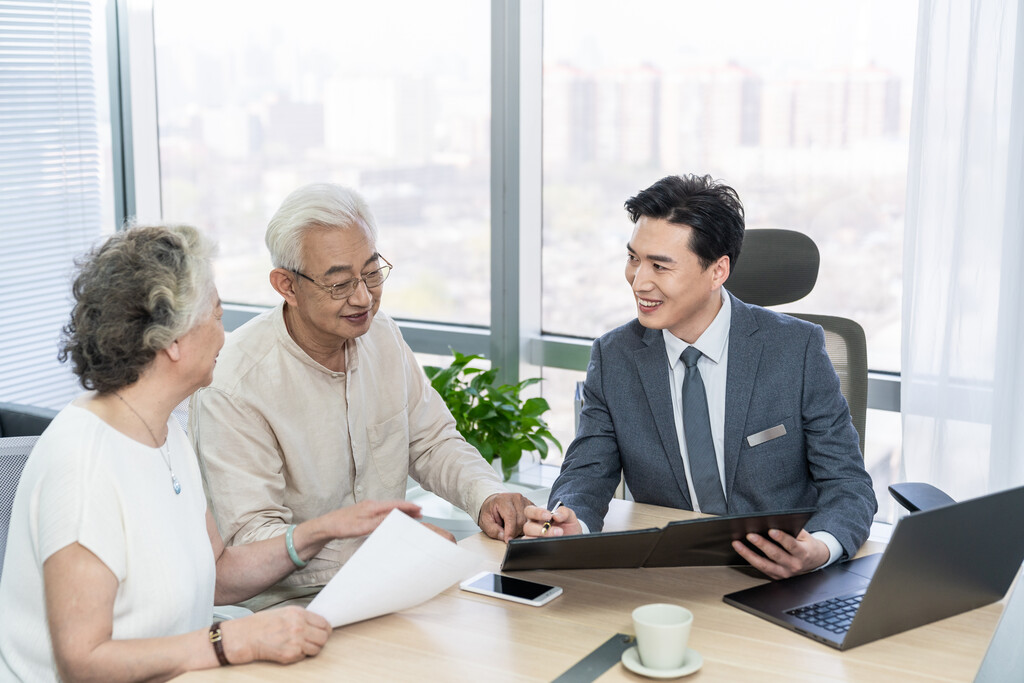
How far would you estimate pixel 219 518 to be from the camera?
193 centimetres

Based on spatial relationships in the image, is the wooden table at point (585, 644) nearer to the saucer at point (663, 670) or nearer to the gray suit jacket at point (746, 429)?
the saucer at point (663, 670)

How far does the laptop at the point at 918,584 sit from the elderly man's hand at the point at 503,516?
1.49ft

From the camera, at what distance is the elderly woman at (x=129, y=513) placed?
1.39 metres

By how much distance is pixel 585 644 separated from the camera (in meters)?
1.46

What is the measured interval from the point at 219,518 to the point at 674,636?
0.99 metres

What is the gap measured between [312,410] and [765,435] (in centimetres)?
94

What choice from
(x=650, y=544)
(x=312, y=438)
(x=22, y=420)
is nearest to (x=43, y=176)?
(x=22, y=420)

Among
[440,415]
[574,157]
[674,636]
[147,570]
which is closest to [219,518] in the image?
[147,570]

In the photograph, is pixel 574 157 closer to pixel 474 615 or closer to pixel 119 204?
pixel 119 204

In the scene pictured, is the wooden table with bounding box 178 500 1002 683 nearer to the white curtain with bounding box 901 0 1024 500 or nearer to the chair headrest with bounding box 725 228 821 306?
the chair headrest with bounding box 725 228 821 306

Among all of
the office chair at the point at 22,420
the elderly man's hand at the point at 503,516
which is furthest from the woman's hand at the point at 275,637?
the office chair at the point at 22,420

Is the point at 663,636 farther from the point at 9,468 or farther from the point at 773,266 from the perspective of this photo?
the point at 9,468

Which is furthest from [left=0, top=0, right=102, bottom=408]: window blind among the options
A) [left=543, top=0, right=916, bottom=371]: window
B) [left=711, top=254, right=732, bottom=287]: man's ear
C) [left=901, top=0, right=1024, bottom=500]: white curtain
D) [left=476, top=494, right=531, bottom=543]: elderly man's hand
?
[left=901, top=0, right=1024, bottom=500]: white curtain

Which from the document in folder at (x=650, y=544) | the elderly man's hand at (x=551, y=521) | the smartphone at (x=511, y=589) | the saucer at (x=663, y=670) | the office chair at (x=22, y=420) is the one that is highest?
the document in folder at (x=650, y=544)
